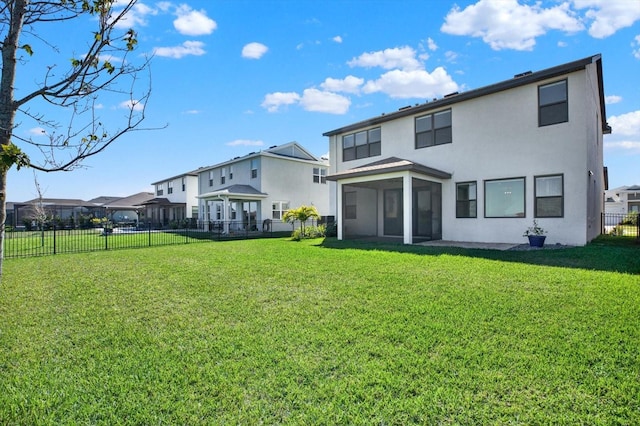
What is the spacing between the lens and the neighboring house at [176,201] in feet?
109

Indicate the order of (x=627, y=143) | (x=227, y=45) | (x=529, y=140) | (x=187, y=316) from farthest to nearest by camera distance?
(x=627, y=143) < (x=529, y=140) < (x=227, y=45) < (x=187, y=316)

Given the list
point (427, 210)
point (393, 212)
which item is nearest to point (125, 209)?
point (393, 212)

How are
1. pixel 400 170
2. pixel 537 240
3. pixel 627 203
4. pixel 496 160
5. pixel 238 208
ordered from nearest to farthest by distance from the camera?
1. pixel 537 240
2. pixel 400 170
3. pixel 496 160
4. pixel 238 208
5. pixel 627 203

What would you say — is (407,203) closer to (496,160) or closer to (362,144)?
(496,160)

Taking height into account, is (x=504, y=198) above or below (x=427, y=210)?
above

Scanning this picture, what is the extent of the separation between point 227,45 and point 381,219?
1124 centimetres

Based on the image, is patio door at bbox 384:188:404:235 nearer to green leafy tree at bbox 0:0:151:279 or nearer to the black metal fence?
the black metal fence

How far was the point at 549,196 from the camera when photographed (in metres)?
11.7

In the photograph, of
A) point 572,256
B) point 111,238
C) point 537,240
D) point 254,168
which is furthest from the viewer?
point 254,168

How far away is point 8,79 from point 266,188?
69.6 ft

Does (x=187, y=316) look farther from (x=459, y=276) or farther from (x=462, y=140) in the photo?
(x=462, y=140)

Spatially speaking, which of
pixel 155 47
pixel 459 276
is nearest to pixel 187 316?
pixel 155 47

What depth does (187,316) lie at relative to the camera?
4898 millimetres

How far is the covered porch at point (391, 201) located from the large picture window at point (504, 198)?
1767 millimetres
